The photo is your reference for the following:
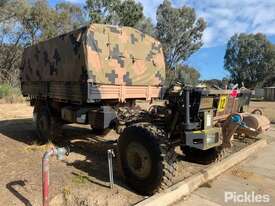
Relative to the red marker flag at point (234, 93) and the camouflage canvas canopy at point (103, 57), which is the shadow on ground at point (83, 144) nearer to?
the camouflage canvas canopy at point (103, 57)

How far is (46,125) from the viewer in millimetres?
8500

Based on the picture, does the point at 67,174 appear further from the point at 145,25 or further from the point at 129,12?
the point at 145,25

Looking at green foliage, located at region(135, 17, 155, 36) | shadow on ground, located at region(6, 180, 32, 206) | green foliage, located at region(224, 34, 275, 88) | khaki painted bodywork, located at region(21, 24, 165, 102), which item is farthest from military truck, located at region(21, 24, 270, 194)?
green foliage, located at region(224, 34, 275, 88)

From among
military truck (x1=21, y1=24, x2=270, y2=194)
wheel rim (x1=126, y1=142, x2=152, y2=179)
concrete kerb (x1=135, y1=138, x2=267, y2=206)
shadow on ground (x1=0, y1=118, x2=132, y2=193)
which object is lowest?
concrete kerb (x1=135, y1=138, x2=267, y2=206)

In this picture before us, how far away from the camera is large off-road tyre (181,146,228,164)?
6559 millimetres

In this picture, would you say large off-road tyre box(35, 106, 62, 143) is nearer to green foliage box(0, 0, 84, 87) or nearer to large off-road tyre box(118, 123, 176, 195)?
large off-road tyre box(118, 123, 176, 195)

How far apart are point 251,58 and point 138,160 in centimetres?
5727

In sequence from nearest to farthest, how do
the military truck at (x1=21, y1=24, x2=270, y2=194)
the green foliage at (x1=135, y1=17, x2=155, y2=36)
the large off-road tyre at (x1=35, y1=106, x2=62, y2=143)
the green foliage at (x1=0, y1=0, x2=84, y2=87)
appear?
the military truck at (x1=21, y1=24, x2=270, y2=194) → the large off-road tyre at (x1=35, y1=106, x2=62, y2=143) → the green foliage at (x1=0, y1=0, x2=84, y2=87) → the green foliage at (x1=135, y1=17, x2=155, y2=36)

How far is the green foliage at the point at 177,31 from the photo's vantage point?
38.5 meters

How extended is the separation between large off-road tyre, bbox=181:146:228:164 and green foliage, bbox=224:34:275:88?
2045 inches

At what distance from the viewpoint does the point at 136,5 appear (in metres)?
32.4

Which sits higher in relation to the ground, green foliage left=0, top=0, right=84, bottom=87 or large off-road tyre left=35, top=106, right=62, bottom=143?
green foliage left=0, top=0, right=84, bottom=87

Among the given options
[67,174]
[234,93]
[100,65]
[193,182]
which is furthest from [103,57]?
[193,182]

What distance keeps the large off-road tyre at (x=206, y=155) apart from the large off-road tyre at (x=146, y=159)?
5.73 ft
